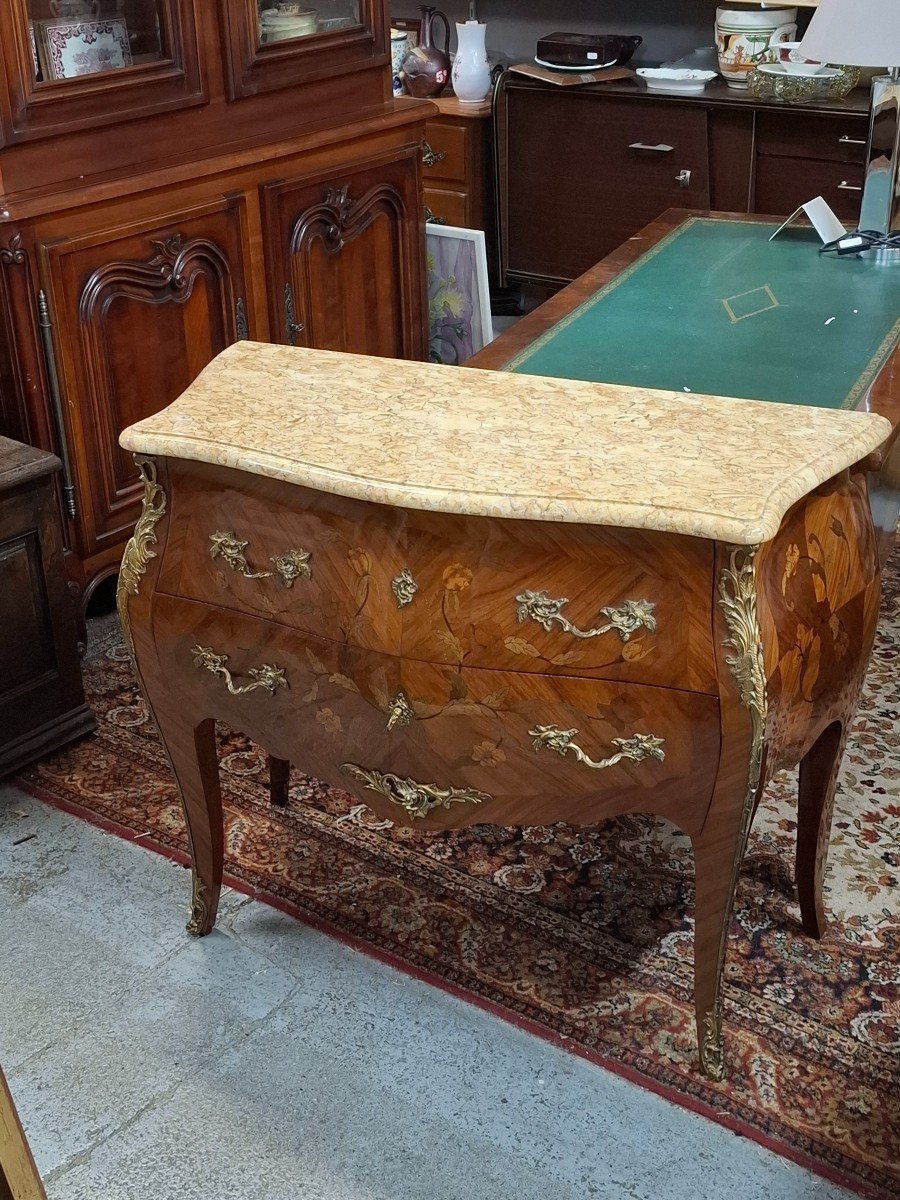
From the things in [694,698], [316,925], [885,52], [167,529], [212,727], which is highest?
[885,52]

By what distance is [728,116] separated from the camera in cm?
443

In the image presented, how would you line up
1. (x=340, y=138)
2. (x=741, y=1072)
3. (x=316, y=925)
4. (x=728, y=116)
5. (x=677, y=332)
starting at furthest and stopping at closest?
(x=728, y=116) < (x=340, y=138) < (x=677, y=332) < (x=316, y=925) < (x=741, y=1072)

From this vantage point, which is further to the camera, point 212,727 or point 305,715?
point 212,727

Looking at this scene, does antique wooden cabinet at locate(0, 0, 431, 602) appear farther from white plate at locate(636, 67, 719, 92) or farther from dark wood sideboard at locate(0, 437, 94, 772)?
white plate at locate(636, 67, 719, 92)

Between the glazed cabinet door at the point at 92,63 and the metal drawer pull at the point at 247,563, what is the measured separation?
4.47 ft

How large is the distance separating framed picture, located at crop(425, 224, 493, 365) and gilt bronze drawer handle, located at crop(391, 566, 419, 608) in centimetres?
238

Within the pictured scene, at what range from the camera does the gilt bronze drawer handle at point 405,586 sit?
1646 mm

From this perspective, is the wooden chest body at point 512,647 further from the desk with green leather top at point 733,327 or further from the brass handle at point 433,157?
the brass handle at point 433,157

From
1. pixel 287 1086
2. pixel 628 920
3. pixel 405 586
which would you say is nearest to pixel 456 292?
pixel 628 920

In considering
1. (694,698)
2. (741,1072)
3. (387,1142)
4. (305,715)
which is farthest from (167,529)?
(741,1072)

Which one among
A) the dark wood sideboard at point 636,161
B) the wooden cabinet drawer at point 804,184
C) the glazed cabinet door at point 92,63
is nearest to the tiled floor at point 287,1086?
the glazed cabinet door at point 92,63

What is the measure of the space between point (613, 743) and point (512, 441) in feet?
1.29

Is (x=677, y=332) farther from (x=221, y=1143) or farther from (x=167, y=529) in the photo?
(x=221, y=1143)

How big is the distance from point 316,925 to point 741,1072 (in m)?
0.73
